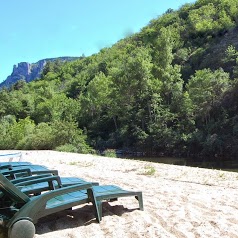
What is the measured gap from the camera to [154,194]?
5152mm

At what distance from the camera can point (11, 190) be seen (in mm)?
2945

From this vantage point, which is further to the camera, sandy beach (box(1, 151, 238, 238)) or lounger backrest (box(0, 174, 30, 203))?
sandy beach (box(1, 151, 238, 238))

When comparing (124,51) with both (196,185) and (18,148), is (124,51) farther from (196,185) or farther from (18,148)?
(196,185)

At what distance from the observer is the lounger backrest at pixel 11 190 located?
2.83 m

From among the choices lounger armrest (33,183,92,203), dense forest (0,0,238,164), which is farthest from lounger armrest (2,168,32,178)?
dense forest (0,0,238,164)

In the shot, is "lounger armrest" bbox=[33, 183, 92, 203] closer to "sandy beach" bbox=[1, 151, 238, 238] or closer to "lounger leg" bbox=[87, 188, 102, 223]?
"lounger leg" bbox=[87, 188, 102, 223]

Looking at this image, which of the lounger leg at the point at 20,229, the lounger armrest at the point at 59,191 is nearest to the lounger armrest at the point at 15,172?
the lounger armrest at the point at 59,191

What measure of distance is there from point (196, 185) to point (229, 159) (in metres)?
19.5

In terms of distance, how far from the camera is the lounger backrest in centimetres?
283

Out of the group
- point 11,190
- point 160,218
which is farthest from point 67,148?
point 11,190

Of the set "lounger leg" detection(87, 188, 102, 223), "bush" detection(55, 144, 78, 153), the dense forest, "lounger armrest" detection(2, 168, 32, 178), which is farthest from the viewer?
the dense forest

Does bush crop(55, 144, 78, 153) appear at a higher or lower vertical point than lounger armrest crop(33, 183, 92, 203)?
lower

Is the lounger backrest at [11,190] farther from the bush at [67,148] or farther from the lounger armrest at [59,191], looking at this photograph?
the bush at [67,148]

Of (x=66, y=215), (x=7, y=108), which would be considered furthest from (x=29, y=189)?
(x=7, y=108)
